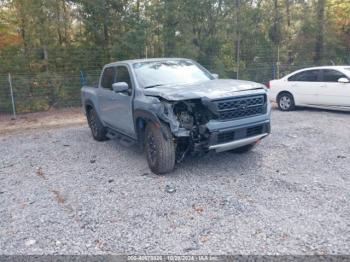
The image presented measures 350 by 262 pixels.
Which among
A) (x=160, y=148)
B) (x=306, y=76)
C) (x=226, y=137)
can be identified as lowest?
(x=160, y=148)

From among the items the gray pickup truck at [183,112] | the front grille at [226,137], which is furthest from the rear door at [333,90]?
the front grille at [226,137]

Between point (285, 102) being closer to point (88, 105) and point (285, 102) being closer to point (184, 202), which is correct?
point (88, 105)

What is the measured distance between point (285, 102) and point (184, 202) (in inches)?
308

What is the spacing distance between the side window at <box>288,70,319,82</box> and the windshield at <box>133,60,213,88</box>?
206 inches

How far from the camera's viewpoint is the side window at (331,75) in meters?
9.48

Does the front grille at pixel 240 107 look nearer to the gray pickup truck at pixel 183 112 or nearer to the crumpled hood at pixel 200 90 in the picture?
the gray pickup truck at pixel 183 112

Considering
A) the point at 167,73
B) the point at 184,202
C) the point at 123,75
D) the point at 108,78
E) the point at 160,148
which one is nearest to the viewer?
the point at 184,202

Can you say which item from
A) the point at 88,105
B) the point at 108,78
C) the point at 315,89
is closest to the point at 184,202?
the point at 108,78

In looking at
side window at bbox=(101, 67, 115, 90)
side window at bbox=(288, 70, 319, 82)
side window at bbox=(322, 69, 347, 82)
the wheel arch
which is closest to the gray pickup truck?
side window at bbox=(101, 67, 115, 90)

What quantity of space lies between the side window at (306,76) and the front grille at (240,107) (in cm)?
579

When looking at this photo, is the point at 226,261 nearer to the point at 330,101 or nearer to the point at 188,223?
the point at 188,223

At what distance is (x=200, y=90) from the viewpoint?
4.86m

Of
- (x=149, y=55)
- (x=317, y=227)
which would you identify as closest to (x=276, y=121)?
(x=317, y=227)

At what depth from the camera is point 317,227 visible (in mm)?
3396
